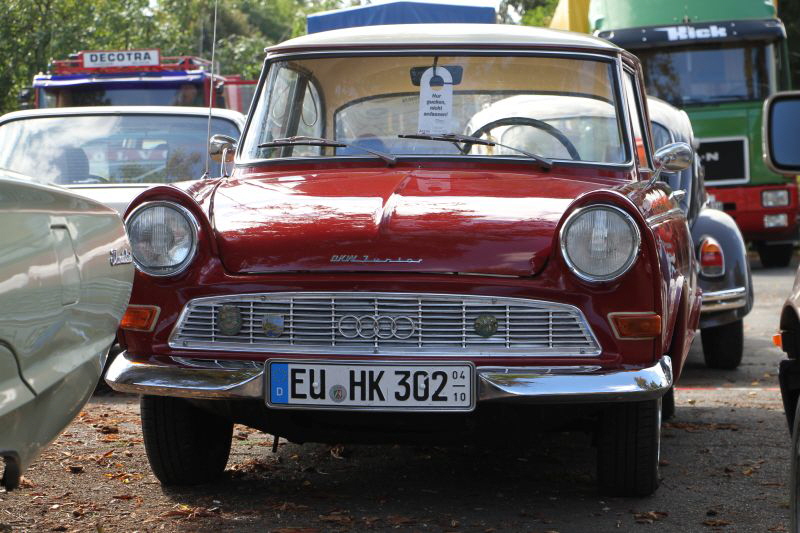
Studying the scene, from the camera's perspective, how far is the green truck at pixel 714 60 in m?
15.6

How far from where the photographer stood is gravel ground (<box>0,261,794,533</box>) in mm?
4566

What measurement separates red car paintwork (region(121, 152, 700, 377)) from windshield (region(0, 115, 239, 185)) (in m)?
3.57

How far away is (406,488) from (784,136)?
2.01 m

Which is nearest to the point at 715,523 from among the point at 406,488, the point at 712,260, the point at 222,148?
the point at 406,488

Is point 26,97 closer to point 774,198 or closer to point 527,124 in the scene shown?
point 774,198

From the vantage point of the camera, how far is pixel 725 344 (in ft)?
29.1

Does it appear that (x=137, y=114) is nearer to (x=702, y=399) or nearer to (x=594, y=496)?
(x=702, y=399)

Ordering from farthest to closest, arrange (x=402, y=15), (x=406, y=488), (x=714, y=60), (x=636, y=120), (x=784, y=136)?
(x=714, y=60) < (x=402, y=15) < (x=636, y=120) < (x=406, y=488) < (x=784, y=136)

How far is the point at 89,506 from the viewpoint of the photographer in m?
4.82

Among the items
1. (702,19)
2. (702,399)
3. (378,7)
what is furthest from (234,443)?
(702,19)

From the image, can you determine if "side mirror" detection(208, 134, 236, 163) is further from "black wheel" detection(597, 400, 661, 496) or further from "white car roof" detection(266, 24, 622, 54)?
"black wheel" detection(597, 400, 661, 496)

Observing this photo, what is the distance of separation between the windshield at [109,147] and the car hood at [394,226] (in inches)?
139

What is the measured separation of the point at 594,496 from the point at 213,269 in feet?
5.24

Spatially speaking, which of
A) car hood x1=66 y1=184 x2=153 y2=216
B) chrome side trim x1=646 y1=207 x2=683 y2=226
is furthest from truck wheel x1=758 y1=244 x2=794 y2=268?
chrome side trim x1=646 y1=207 x2=683 y2=226
